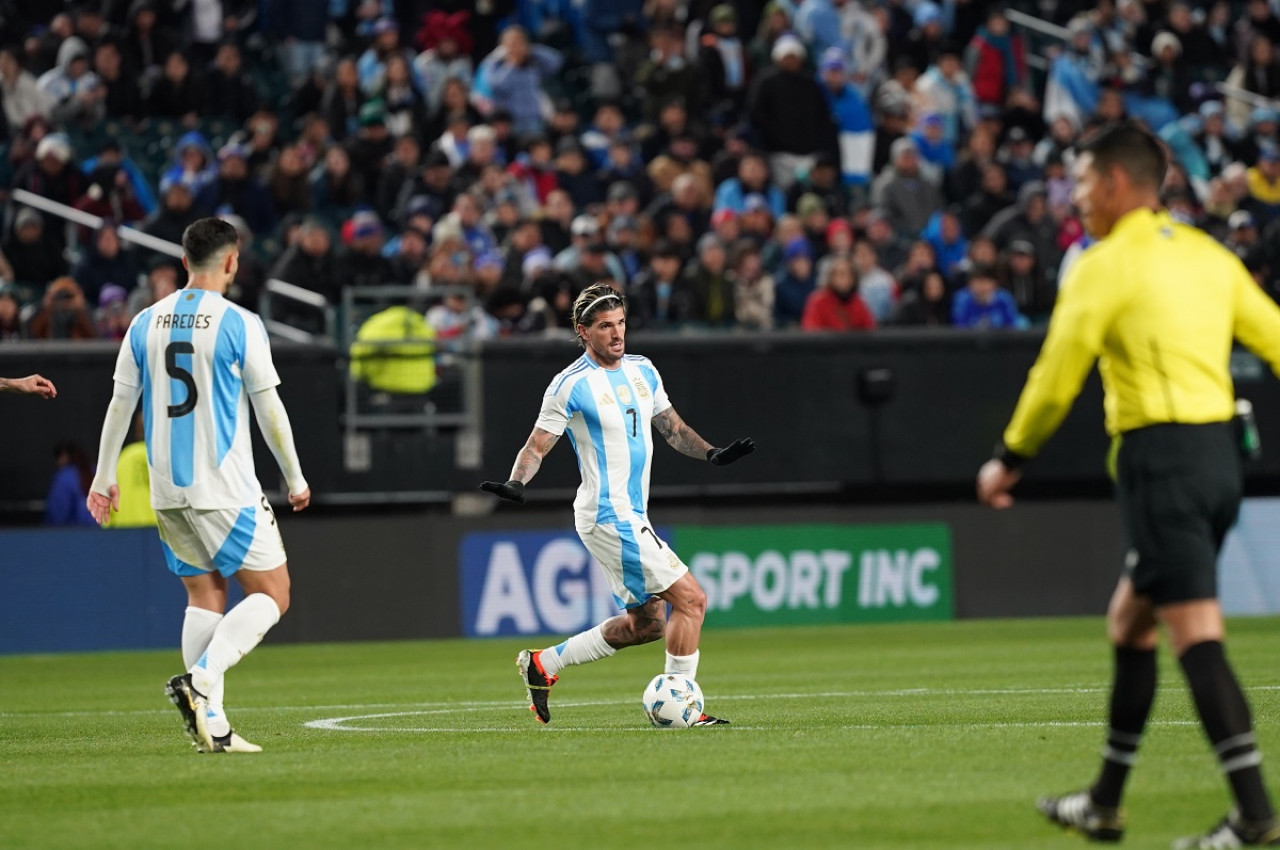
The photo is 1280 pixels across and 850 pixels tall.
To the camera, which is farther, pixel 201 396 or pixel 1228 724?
pixel 201 396

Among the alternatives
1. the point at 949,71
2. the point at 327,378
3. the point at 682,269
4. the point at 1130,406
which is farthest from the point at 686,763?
the point at 949,71

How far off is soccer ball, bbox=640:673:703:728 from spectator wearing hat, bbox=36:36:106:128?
1422cm

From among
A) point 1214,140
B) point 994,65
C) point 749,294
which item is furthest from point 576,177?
point 1214,140

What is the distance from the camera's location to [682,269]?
21.9 m

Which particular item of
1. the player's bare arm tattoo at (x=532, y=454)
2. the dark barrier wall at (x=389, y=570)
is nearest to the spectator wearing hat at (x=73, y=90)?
the dark barrier wall at (x=389, y=570)

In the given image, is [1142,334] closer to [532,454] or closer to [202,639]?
[202,639]

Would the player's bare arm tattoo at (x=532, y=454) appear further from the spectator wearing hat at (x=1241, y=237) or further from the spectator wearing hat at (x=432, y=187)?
the spectator wearing hat at (x=1241, y=237)

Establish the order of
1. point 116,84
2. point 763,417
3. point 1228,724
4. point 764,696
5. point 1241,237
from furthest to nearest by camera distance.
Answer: point 116,84 → point 1241,237 → point 763,417 → point 764,696 → point 1228,724

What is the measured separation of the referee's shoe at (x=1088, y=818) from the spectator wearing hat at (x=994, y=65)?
21.0m

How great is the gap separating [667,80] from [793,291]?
4.24 metres

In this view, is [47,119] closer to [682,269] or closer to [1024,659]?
[682,269]

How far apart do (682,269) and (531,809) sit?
48.2 feet

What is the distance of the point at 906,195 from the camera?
78.7ft

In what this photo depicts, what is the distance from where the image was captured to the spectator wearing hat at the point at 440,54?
968 inches
